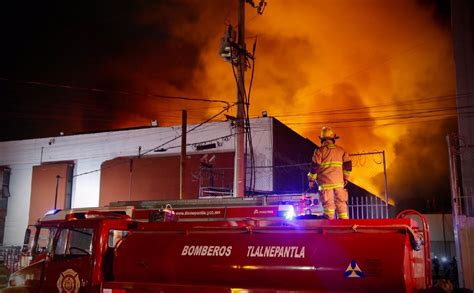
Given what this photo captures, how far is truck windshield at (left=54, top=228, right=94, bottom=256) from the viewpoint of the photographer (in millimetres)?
7536

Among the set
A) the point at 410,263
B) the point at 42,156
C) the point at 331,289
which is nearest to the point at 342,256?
the point at 331,289

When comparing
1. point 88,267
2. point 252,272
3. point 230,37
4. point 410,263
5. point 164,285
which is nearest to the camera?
point 410,263

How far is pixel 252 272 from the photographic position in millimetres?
6223

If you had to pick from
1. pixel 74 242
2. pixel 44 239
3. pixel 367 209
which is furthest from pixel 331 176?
pixel 367 209

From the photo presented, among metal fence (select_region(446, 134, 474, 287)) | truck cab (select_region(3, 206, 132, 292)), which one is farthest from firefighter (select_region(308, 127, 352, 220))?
metal fence (select_region(446, 134, 474, 287))

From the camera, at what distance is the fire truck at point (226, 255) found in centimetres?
572

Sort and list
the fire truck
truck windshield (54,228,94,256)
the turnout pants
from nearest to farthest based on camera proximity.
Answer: the fire truck → truck windshield (54,228,94,256) → the turnout pants

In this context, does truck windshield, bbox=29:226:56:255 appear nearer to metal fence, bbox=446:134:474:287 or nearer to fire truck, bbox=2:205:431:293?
fire truck, bbox=2:205:431:293

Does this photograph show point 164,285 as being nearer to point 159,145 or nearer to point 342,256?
point 342,256

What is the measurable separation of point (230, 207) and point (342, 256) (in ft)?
27.4

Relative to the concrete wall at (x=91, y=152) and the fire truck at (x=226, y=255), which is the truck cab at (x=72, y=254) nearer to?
the fire truck at (x=226, y=255)

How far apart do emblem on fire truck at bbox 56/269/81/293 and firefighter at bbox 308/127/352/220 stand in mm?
4161

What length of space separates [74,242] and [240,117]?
25.5 feet

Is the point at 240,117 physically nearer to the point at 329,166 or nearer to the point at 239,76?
the point at 239,76
